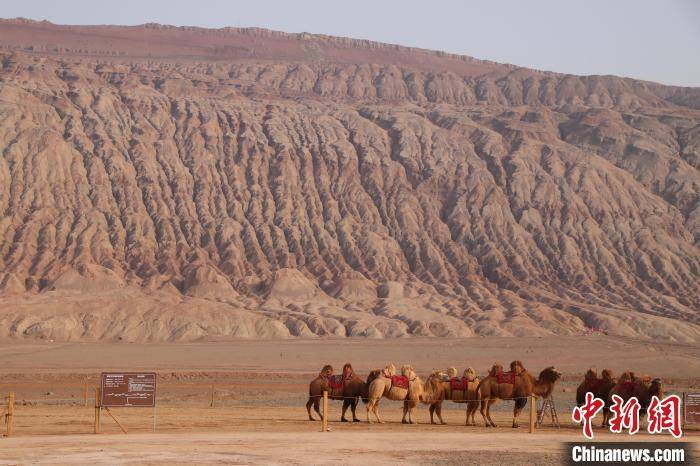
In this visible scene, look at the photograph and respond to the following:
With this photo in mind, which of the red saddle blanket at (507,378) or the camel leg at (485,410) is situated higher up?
the red saddle blanket at (507,378)

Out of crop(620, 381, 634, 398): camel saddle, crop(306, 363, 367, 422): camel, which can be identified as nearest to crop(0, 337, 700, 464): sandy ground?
crop(306, 363, 367, 422): camel

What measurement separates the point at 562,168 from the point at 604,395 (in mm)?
97432

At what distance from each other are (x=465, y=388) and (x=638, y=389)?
499 cm

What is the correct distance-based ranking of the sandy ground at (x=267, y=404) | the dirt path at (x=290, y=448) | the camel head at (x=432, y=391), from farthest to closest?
the camel head at (x=432, y=391) < the sandy ground at (x=267, y=404) < the dirt path at (x=290, y=448)

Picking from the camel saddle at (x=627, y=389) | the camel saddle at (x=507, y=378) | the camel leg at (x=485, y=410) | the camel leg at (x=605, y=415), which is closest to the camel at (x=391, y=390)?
the camel leg at (x=485, y=410)

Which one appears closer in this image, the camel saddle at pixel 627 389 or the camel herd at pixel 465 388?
the camel saddle at pixel 627 389

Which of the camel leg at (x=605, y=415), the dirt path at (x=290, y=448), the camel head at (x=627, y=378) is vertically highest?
the camel head at (x=627, y=378)

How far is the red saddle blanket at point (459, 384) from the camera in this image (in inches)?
1356

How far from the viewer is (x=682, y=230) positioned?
408ft

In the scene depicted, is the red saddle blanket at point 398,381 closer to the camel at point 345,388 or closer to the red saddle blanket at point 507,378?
the camel at point 345,388

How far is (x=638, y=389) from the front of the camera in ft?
109

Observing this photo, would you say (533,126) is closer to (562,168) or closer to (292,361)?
(562,168)

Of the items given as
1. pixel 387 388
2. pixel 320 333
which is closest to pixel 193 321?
pixel 320 333

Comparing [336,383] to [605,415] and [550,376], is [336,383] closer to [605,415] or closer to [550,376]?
[550,376]
